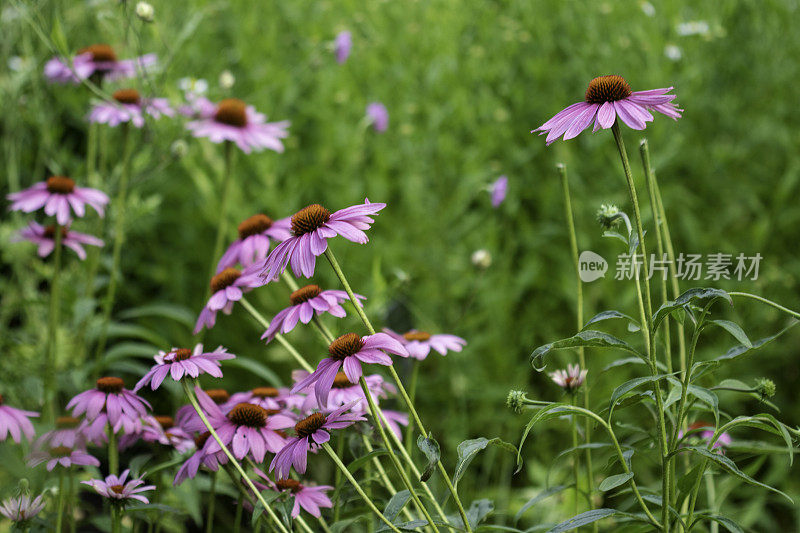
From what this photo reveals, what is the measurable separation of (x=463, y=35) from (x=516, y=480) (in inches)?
43.9

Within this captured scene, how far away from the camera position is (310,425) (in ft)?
2.03

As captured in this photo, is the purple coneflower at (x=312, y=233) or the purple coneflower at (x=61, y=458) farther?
the purple coneflower at (x=61, y=458)

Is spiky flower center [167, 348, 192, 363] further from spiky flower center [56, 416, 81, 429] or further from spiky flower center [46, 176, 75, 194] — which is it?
spiky flower center [46, 176, 75, 194]

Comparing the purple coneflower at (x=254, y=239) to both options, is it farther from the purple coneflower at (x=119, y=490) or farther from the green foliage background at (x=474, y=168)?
the green foliage background at (x=474, y=168)

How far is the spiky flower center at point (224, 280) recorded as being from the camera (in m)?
0.78

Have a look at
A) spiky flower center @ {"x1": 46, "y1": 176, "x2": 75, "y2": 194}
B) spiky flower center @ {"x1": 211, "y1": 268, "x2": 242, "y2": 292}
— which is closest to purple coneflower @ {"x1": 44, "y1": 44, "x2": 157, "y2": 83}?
spiky flower center @ {"x1": 46, "y1": 176, "x2": 75, "y2": 194}

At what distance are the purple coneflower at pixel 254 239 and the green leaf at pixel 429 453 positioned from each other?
14.0 inches

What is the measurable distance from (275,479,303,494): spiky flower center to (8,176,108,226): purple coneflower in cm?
53

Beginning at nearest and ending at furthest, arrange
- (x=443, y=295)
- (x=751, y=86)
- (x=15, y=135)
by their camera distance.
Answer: (x=15, y=135)
(x=443, y=295)
(x=751, y=86)

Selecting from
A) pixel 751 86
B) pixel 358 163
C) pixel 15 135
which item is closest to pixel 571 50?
pixel 751 86

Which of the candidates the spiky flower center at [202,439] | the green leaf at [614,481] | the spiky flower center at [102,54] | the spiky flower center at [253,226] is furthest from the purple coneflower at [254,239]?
the spiky flower center at [102,54]

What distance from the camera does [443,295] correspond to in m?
1.71

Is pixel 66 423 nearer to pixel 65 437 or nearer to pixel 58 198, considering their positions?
pixel 65 437

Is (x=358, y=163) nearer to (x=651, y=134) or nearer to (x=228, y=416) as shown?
(x=651, y=134)
